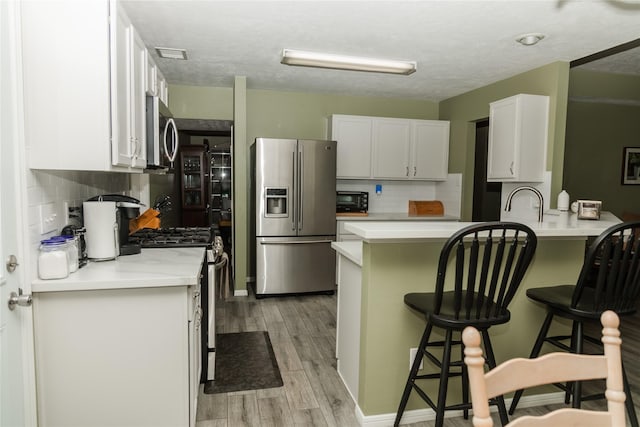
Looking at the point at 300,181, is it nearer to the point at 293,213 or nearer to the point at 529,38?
the point at 293,213

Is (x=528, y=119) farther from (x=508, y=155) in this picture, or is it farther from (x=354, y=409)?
(x=354, y=409)

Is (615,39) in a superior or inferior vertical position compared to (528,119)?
superior

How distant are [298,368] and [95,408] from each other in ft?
4.65

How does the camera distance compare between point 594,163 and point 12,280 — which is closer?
point 12,280

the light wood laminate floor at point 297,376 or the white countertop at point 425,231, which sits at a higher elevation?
the white countertop at point 425,231

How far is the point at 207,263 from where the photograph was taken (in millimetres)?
2672

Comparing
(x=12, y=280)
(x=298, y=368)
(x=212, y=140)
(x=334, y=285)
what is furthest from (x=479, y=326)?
(x=212, y=140)

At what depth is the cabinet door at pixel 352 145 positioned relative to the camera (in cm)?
519

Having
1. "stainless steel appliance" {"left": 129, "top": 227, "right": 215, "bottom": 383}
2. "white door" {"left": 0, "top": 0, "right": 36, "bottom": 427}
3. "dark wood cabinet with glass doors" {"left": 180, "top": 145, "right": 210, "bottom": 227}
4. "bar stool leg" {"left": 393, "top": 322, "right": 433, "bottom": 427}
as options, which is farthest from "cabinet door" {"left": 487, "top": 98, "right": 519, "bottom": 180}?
"dark wood cabinet with glass doors" {"left": 180, "top": 145, "right": 210, "bottom": 227}

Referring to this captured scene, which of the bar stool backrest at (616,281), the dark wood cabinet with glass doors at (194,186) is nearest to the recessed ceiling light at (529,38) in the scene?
the bar stool backrest at (616,281)

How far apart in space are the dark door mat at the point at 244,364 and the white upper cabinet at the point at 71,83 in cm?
162

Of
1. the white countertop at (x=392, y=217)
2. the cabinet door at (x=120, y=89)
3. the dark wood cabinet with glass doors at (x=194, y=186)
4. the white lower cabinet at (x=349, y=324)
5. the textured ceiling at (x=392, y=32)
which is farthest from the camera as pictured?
the dark wood cabinet with glass doors at (x=194, y=186)

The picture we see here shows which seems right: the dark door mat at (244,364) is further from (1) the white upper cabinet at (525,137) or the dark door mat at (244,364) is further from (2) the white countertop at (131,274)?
(1) the white upper cabinet at (525,137)

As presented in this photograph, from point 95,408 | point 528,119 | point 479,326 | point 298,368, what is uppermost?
point 528,119
